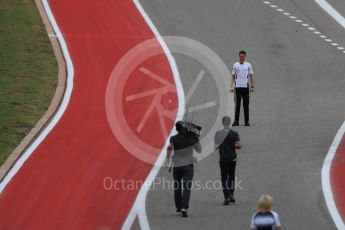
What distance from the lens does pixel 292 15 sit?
4081cm

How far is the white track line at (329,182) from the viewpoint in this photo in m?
21.8

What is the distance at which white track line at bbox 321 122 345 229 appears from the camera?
859 inches

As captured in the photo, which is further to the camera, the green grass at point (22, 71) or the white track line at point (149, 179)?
the green grass at point (22, 71)

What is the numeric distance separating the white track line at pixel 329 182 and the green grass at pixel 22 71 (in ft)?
26.0

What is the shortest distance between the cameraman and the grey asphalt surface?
59 centimetres

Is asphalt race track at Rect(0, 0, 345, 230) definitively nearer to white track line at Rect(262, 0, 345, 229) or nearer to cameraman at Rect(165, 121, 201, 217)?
white track line at Rect(262, 0, 345, 229)

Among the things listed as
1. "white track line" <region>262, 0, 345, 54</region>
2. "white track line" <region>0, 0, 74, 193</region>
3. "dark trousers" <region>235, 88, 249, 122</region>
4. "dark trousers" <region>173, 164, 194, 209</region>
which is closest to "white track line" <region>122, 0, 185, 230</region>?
"dark trousers" <region>173, 164, 194, 209</region>

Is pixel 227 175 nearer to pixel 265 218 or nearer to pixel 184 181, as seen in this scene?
pixel 184 181

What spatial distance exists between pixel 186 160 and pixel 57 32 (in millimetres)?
A: 17911

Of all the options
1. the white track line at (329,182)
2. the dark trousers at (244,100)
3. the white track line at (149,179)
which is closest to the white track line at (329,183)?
A: the white track line at (329,182)

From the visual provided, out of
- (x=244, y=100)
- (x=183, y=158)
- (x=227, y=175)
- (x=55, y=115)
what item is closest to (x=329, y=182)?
(x=227, y=175)

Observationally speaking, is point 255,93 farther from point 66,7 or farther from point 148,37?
point 66,7

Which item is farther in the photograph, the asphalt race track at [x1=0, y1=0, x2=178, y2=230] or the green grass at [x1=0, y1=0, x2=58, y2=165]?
the green grass at [x1=0, y1=0, x2=58, y2=165]

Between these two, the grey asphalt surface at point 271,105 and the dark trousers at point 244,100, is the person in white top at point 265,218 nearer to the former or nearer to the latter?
the grey asphalt surface at point 271,105
